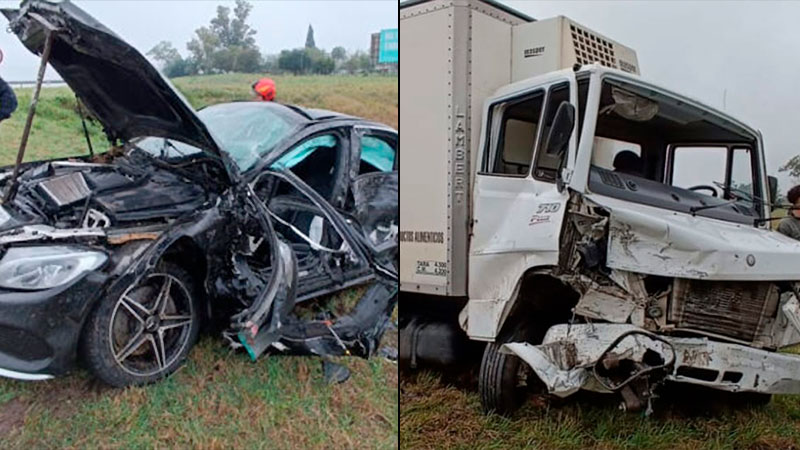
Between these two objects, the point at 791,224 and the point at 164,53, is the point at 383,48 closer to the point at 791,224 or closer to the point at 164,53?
the point at 164,53

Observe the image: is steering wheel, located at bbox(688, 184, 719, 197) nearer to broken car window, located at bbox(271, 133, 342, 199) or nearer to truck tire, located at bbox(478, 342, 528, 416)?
truck tire, located at bbox(478, 342, 528, 416)

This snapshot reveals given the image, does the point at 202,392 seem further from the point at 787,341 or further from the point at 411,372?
the point at 787,341

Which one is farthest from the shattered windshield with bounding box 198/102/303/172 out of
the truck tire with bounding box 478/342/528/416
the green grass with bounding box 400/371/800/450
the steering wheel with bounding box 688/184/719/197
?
the steering wheel with bounding box 688/184/719/197

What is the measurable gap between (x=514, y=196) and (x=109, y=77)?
1693 millimetres

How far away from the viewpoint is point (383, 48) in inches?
84.0

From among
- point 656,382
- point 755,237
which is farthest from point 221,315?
point 755,237

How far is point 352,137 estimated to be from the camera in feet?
7.44

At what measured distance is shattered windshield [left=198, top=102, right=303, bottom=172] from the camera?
2.15 m

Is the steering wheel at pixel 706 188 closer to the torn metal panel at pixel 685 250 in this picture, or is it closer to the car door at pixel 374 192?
the torn metal panel at pixel 685 250

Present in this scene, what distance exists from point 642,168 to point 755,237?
76 centimetres

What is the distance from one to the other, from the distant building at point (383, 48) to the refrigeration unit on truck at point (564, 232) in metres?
0.52

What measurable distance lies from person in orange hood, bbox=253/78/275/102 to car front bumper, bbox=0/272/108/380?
2.32ft

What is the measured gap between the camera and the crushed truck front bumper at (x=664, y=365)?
2.62 meters

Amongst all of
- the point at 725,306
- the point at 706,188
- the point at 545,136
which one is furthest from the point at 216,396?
the point at 706,188
